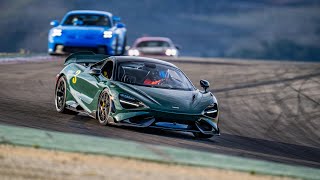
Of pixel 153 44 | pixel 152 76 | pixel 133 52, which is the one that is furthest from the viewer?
pixel 153 44

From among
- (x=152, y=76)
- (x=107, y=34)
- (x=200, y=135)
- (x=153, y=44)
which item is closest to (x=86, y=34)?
(x=107, y=34)

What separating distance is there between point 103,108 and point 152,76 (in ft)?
3.89

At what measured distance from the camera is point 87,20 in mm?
27469

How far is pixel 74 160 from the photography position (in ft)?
18.9

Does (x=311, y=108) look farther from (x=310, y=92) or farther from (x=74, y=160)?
(x=74, y=160)

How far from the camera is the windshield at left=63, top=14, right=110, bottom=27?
27.3 meters

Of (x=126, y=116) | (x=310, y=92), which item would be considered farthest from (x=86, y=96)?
(x=310, y=92)

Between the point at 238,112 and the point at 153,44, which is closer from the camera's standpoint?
the point at 238,112

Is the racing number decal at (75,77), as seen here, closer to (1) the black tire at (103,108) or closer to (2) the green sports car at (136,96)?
(2) the green sports car at (136,96)

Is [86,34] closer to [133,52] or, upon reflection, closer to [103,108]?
[133,52]

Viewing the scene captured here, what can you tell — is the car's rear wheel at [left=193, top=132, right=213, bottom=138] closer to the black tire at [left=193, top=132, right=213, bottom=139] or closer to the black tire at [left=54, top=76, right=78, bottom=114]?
the black tire at [left=193, top=132, right=213, bottom=139]

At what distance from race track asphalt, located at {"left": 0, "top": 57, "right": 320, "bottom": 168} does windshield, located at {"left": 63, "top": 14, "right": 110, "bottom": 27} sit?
225cm

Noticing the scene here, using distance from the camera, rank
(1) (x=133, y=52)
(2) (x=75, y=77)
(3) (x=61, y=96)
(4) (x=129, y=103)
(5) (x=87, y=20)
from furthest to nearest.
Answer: (1) (x=133, y=52), (5) (x=87, y=20), (3) (x=61, y=96), (2) (x=75, y=77), (4) (x=129, y=103)

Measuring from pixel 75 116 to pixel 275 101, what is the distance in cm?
637
